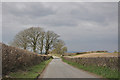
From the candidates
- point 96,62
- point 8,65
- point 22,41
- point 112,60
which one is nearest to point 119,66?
point 112,60

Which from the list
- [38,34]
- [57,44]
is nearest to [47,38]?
[57,44]

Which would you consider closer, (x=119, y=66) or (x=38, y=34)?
(x=119, y=66)

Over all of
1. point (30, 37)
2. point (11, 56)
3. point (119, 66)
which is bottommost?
point (119, 66)

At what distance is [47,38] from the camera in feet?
210

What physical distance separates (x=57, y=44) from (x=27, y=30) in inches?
665

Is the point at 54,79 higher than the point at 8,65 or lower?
lower

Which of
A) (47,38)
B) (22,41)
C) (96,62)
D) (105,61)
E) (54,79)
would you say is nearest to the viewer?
(54,79)

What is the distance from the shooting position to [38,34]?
180 feet

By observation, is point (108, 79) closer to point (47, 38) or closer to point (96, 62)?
point (96, 62)

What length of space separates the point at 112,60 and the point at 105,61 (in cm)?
149

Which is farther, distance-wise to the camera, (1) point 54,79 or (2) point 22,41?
(2) point 22,41

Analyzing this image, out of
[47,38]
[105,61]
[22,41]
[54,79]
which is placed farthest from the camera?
[47,38]

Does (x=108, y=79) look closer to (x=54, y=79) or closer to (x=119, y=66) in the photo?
(x=119, y=66)

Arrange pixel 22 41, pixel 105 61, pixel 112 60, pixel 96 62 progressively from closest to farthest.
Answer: pixel 112 60, pixel 105 61, pixel 96 62, pixel 22 41
